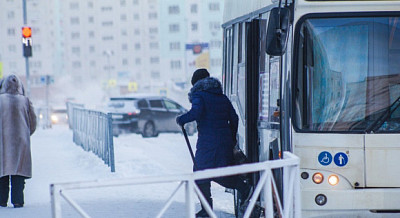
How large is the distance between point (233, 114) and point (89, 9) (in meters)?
130

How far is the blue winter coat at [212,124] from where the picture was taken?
849 centimetres

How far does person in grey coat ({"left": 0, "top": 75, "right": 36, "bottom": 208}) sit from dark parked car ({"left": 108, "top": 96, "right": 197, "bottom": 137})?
18.0 m

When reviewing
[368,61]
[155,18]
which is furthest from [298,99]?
[155,18]

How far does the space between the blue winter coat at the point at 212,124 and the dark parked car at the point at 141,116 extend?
65.0 ft

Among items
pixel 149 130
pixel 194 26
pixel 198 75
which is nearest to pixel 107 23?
pixel 194 26

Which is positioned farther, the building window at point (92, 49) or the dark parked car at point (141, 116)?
the building window at point (92, 49)

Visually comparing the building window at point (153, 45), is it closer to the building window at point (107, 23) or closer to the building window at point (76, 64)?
the building window at point (107, 23)

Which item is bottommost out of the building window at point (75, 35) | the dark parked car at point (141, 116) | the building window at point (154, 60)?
the dark parked car at point (141, 116)

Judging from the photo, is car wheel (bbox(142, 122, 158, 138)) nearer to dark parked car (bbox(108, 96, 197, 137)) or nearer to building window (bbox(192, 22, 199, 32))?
dark parked car (bbox(108, 96, 197, 137))

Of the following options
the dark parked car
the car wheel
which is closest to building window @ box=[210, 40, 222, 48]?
the dark parked car

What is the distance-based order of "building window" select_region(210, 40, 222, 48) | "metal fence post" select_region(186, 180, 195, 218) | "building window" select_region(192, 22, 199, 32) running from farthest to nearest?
"building window" select_region(192, 22, 199, 32), "building window" select_region(210, 40, 222, 48), "metal fence post" select_region(186, 180, 195, 218)

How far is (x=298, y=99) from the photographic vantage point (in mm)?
7324

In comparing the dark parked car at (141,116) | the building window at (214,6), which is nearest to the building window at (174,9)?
the building window at (214,6)

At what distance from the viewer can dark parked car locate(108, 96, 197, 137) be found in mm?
→ 28375
